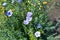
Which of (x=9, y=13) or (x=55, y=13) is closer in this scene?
(x=9, y=13)

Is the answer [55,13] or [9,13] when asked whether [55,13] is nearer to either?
[55,13]

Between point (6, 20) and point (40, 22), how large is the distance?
52cm

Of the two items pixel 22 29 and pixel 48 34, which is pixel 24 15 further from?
pixel 48 34

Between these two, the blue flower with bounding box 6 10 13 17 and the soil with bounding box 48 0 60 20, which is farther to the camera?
the soil with bounding box 48 0 60 20

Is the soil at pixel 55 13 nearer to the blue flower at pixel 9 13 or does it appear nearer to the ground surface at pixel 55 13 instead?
the ground surface at pixel 55 13

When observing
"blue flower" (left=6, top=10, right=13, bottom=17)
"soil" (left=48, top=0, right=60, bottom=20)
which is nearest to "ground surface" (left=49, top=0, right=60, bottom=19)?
"soil" (left=48, top=0, right=60, bottom=20)

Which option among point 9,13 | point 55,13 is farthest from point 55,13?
point 9,13

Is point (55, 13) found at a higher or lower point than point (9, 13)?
higher

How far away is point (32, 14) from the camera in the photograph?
3.71 metres

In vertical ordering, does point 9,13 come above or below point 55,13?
below

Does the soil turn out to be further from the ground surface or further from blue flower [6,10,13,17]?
blue flower [6,10,13,17]

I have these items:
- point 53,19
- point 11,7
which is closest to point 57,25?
point 53,19

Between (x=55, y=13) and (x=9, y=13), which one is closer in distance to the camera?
(x=9, y=13)

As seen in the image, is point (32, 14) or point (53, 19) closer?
point (32, 14)
